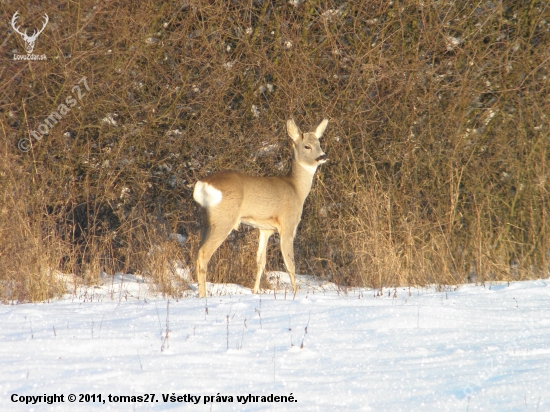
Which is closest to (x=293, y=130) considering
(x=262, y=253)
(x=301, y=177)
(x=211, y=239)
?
(x=301, y=177)

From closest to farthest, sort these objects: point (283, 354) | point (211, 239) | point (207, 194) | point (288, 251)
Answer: point (283, 354) → point (207, 194) → point (211, 239) → point (288, 251)

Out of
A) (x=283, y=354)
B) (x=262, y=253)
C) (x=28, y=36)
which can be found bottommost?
(x=283, y=354)

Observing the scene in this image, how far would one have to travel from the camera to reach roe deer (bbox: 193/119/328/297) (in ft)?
21.8

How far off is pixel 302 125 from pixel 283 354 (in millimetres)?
5247

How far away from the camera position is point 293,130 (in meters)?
7.93

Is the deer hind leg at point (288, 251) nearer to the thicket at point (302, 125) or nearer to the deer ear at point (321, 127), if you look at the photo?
the thicket at point (302, 125)

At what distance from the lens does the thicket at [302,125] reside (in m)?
7.89

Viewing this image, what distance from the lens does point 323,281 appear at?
902 centimetres

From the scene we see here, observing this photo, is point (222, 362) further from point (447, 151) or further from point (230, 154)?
point (447, 151)

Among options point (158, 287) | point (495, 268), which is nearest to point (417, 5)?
point (495, 268)

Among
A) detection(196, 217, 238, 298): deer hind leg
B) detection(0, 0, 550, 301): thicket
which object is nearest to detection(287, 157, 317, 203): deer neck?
detection(0, 0, 550, 301): thicket

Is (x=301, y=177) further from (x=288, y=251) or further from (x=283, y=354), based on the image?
(x=283, y=354)

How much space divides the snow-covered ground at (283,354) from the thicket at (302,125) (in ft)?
8.32

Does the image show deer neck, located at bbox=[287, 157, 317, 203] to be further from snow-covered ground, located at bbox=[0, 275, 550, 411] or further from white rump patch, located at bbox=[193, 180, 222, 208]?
snow-covered ground, located at bbox=[0, 275, 550, 411]
